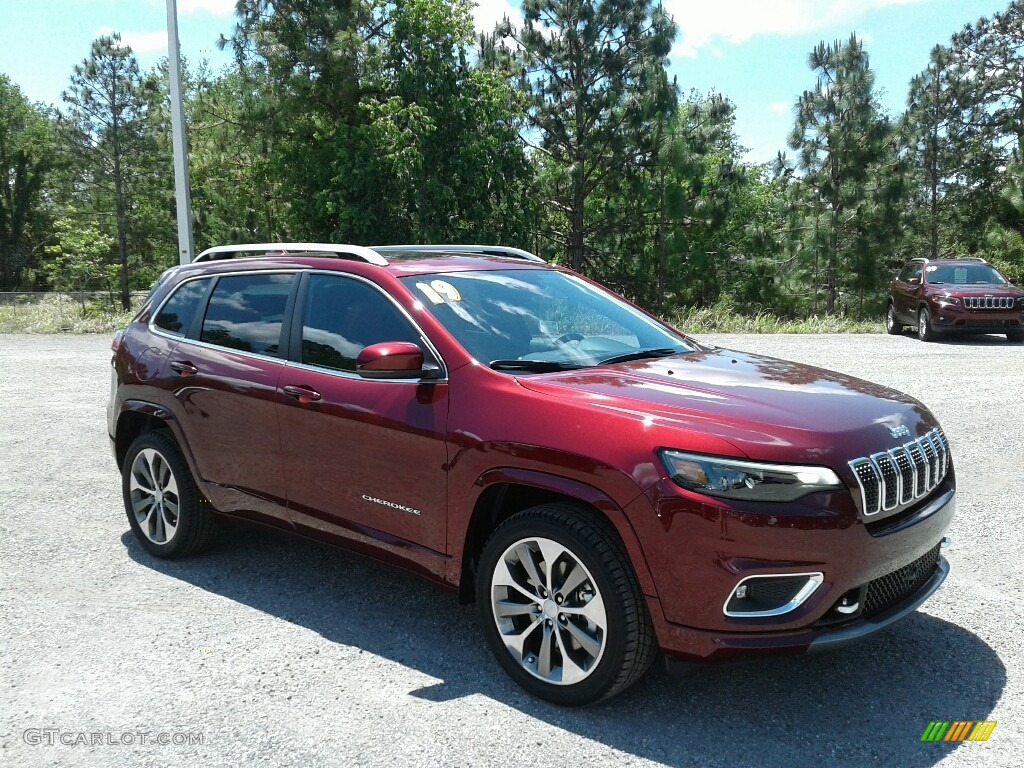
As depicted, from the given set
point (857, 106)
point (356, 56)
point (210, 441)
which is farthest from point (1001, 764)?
point (857, 106)

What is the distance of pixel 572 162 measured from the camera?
29.1 m

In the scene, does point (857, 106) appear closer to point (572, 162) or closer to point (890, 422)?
point (572, 162)

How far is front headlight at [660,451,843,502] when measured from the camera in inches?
118

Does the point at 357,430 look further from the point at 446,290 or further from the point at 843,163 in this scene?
the point at 843,163

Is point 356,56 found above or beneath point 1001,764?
above

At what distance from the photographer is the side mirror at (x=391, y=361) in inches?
144

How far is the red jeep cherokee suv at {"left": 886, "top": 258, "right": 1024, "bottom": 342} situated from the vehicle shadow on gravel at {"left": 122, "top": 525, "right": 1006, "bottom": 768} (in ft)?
50.0

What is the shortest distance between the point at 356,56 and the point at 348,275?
2363 centimetres

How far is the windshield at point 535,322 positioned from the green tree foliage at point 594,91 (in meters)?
24.7

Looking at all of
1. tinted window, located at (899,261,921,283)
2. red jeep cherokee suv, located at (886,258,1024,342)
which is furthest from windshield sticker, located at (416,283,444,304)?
tinted window, located at (899,261,921,283)

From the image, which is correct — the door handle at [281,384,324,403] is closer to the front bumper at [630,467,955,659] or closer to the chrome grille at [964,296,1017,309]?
the front bumper at [630,467,955,659]

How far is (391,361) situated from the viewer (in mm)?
3664

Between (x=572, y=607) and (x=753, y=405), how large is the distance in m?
1.00

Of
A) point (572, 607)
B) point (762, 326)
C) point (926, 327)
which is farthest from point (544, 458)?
point (762, 326)
